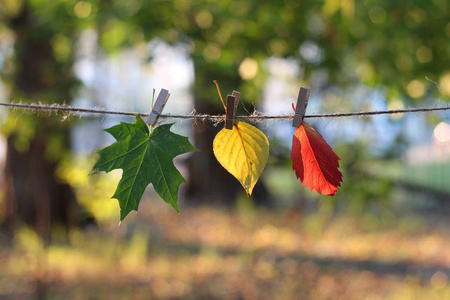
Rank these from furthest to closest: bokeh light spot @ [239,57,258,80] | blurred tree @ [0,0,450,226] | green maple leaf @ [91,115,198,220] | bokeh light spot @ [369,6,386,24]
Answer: bokeh light spot @ [369,6,386,24], bokeh light spot @ [239,57,258,80], blurred tree @ [0,0,450,226], green maple leaf @ [91,115,198,220]

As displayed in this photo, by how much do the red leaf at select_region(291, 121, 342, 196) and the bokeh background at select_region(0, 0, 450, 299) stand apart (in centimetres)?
144

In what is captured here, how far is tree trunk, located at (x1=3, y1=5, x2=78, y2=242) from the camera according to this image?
153 inches

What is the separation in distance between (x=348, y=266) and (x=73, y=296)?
9.38 ft

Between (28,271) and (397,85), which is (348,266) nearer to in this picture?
(397,85)

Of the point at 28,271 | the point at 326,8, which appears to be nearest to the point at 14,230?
the point at 28,271

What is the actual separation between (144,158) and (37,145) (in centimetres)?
436

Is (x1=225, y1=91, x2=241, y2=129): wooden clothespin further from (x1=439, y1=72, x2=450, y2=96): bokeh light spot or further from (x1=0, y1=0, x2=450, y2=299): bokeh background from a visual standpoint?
(x1=439, y1=72, x2=450, y2=96): bokeh light spot

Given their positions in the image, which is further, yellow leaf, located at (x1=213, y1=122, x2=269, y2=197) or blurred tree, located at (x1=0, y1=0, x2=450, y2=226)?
blurred tree, located at (x1=0, y1=0, x2=450, y2=226)

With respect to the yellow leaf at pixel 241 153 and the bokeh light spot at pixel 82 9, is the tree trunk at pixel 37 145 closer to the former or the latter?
the bokeh light spot at pixel 82 9

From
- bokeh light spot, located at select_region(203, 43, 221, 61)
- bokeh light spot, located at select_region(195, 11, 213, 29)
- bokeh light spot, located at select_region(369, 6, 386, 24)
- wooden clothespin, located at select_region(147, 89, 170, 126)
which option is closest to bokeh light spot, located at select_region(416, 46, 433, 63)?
bokeh light spot, located at select_region(369, 6, 386, 24)

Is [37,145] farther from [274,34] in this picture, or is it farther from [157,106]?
[157,106]

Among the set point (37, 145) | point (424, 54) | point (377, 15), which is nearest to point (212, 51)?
point (377, 15)

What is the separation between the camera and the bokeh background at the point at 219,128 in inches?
136

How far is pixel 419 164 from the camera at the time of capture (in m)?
9.27
